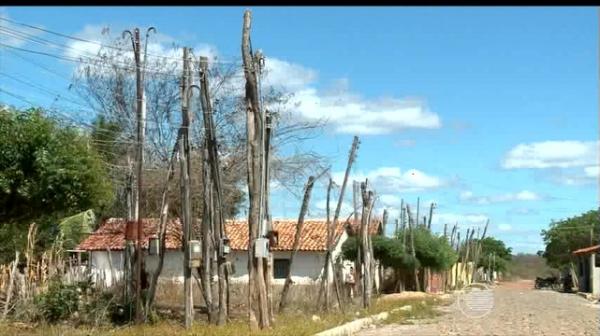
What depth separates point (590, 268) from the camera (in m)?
55.2

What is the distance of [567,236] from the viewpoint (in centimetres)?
9531

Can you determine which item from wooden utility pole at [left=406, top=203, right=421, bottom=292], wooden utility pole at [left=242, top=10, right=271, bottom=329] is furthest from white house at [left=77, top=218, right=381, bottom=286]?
wooden utility pole at [left=242, top=10, right=271, bottom=329]

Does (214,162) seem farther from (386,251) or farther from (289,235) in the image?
(289,235)

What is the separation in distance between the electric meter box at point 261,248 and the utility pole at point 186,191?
72.7 inches

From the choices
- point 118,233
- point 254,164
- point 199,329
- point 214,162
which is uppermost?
point 214,162

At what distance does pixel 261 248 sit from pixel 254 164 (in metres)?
1.90

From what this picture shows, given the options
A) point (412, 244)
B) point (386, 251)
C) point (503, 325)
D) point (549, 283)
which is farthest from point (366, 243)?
point (549, 283)

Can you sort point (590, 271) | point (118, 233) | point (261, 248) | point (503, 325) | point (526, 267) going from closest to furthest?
point (261, 248), point (503, 325), point (118, 233), point (590, 271), point (526, 267)

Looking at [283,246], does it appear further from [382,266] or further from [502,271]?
[502,271]

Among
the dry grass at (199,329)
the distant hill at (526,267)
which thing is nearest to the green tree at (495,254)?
the distant hill at (526,267)

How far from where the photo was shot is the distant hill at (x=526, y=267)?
154 m

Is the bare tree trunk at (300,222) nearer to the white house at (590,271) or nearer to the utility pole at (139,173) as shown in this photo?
the utility pole at (139,173)

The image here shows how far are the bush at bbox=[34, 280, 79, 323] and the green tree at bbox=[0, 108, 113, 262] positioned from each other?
2.03m

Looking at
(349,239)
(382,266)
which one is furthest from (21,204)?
(382,266)
